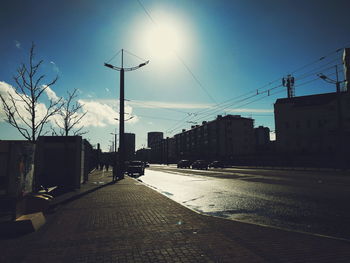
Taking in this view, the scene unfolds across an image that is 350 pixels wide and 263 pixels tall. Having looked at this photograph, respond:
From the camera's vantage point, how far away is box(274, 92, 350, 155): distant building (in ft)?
190

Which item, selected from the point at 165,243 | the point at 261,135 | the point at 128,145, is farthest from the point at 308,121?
the point at 128,145

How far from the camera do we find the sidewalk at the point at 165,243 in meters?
4.36

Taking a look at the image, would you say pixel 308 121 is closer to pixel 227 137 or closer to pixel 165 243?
pixel 227 137

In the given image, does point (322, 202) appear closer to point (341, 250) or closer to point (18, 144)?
point (341, 250)

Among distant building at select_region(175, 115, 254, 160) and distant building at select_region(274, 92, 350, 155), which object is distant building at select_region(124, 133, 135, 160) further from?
distant building at select_region(274, 92, 350, 155)

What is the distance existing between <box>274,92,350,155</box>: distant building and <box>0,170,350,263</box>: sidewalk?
56684 mm

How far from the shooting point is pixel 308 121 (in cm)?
6369

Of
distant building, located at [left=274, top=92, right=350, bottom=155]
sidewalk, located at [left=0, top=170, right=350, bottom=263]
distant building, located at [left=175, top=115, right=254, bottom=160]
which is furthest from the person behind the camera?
distant building, located at [left=175, top=115, right=254, bottom=160]

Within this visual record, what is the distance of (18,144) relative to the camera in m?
7.82

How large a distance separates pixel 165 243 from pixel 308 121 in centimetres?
6773

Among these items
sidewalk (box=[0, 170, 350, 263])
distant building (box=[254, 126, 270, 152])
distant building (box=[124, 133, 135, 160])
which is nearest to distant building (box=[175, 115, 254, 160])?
distant building (box=[254, 126, 270, 152])

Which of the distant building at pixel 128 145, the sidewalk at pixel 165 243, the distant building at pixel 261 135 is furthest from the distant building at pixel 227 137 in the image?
the sidewalk at pixel 165 243

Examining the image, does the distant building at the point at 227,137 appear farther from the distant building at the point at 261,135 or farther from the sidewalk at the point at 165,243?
the sidewalk at the point at 165,243

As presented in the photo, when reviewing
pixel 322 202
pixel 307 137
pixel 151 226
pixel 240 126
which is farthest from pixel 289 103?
pixel 151 226
